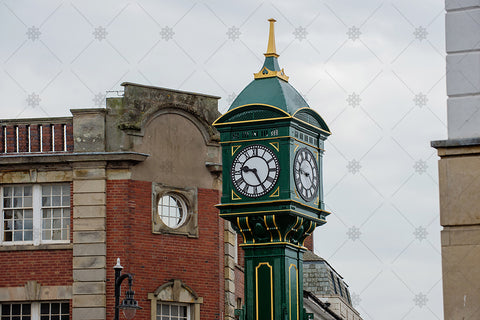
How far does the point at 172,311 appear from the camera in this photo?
30672 millimetres

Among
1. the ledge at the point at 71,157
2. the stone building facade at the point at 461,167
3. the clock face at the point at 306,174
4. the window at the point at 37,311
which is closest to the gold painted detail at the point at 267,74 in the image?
the clock face at the point at 306,174

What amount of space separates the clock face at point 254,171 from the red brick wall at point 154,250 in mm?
7614

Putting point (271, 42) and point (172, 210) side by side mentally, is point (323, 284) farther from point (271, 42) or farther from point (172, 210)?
point (271, 42)

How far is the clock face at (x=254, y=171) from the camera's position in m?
22.9

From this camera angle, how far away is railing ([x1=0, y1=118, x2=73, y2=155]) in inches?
1221

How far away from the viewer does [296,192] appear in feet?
75.5

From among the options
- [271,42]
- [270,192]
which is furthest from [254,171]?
[271,42]

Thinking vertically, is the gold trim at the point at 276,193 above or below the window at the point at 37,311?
above

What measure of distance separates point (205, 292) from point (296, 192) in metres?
8.85

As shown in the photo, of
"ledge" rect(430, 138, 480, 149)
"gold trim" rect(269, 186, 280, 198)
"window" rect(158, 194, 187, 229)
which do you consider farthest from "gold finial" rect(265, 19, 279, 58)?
"ledge" rect(430, 138, 480, 149)

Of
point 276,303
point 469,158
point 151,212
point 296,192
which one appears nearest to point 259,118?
point 296,192

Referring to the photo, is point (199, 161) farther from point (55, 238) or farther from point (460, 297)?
point (460, 297)

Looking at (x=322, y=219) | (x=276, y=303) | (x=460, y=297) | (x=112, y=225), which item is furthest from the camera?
(x=112, y=225)

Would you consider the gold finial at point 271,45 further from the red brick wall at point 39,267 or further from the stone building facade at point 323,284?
the stone building facade at point 323,284
